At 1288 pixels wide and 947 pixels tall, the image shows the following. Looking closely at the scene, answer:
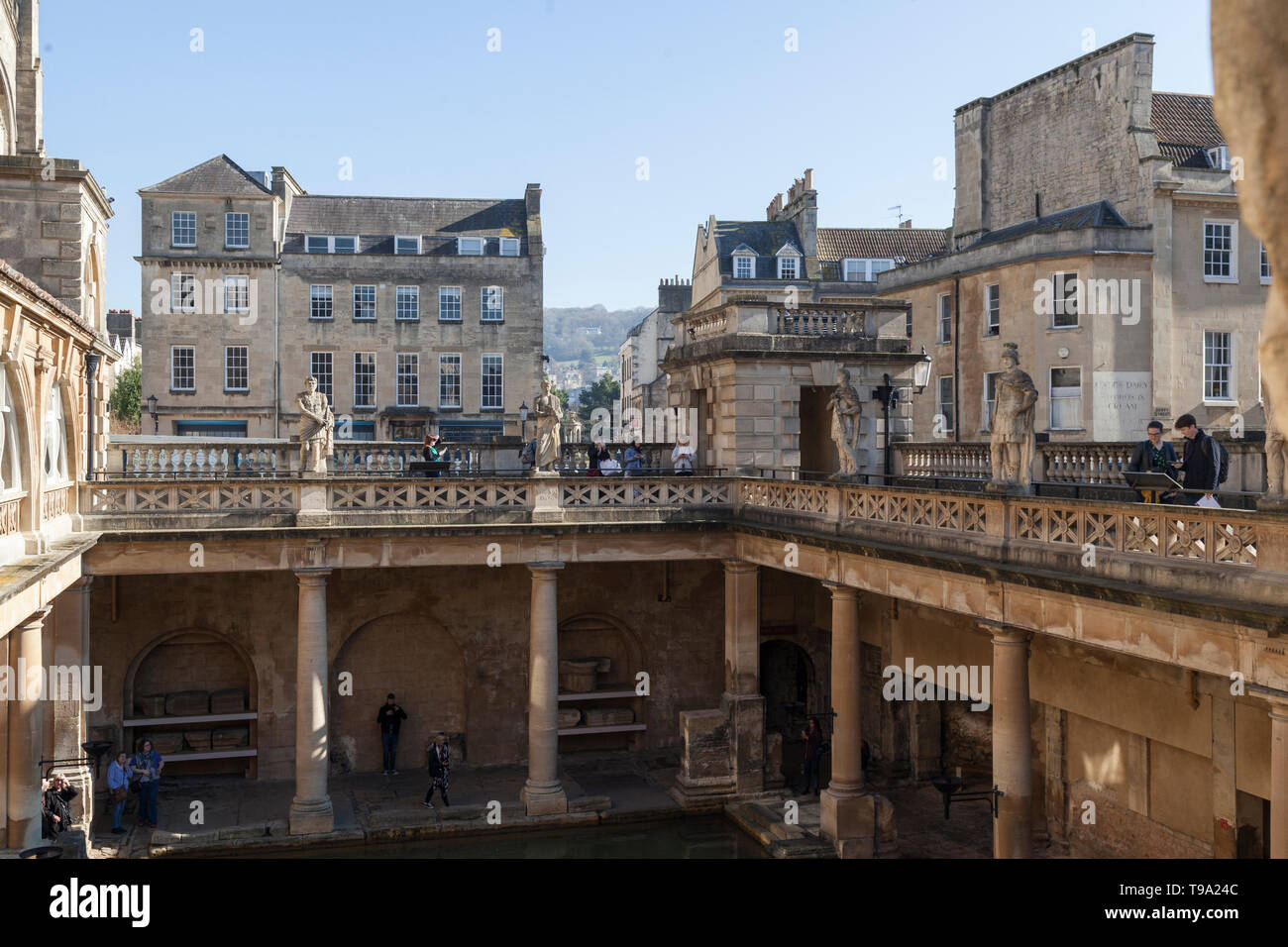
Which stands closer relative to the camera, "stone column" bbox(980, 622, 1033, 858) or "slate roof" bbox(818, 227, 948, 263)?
"stone column" bbox(980, 622, 1033, 858)

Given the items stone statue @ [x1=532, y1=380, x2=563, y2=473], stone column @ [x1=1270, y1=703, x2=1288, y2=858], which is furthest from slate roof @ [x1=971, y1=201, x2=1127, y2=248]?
stone column @ [x1=1270, y1=703, x2=1288, y2=858]

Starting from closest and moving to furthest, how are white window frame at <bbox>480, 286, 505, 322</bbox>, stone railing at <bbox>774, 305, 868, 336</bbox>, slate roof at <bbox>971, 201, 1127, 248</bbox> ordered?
stone railing at <bbox>774, 305, 868, 336</bbox>, slate roof at <bbox>971, 201, 1127, 248</bbox>, white window frame at <bbox>480, 286, 505, 322</bbox>

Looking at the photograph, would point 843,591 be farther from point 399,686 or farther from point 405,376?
point 405,376

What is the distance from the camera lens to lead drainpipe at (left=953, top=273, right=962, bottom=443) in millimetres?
41375

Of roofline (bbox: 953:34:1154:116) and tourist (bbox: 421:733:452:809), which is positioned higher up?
roofline (bbox: 953:34:1154:116)

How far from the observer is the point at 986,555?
17609 mm

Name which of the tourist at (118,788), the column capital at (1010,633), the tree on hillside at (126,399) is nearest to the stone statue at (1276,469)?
the column capital at (1010,633)

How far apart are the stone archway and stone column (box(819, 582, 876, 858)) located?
11229 millimetres

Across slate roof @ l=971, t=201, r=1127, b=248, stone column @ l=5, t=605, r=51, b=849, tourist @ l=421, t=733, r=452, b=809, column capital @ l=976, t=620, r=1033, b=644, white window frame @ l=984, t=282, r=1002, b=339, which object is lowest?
tourist @ l=421, t=733, r=452, b=809

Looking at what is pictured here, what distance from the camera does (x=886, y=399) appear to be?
2580 centimetres

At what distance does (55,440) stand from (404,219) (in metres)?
36.5

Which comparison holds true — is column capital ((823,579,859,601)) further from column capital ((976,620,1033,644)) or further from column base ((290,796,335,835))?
column base ((290,796,335,835))
